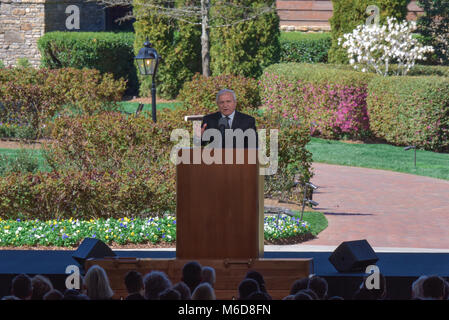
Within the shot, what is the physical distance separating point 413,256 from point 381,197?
7.50 m

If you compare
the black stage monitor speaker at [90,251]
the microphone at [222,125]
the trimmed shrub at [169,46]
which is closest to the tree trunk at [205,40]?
the trimmed shrub at [169,46]

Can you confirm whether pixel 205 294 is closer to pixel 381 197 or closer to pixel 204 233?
pixel 204 233

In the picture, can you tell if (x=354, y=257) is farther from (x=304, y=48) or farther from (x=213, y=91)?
(x=304, y=48)

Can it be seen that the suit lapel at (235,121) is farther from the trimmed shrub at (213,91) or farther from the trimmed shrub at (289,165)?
the trimmed shrub at (213,91)

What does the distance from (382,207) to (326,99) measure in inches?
396

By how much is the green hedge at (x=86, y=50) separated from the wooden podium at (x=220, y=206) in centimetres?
2552

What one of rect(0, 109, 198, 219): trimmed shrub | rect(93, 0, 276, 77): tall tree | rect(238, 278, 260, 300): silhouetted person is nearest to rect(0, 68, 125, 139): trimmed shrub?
rect(93, 0, 276, 77): tall tree

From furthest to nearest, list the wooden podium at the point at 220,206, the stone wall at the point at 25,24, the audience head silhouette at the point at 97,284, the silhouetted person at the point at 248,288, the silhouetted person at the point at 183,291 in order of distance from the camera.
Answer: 1. the stone wall at the point at 25,24
2. the wooden podium at the point at 220,206
3. the audience head silhouette at the point at 97,284
4. the silhouetted person at the point at 248,288
5. the silhouetted person at the point at 183,291

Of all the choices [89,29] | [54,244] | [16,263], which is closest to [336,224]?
[54,244]

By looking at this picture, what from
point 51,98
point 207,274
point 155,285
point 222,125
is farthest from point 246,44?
point 155,285

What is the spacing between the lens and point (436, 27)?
34.7 meters

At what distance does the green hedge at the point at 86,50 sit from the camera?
32219 millimetres

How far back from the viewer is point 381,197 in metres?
15.5
